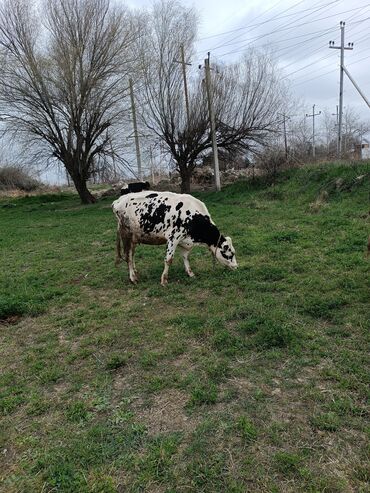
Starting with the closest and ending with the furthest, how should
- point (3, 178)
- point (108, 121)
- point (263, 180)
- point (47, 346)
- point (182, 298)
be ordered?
1. point (47, 346)
2. point (182, 298)
3. point (263, 180)
4. point (108, 121)
5. point (3, 178)

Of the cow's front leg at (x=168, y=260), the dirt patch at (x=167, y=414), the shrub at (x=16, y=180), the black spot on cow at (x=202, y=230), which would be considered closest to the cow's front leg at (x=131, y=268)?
the cow's front leg at (x=168, y=260)

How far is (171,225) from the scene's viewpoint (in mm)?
7371

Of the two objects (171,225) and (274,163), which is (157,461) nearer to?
(171,225)

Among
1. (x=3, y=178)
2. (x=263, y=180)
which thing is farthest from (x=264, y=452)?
(x=3, y=178)

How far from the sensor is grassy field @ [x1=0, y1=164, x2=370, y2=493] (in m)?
2.76

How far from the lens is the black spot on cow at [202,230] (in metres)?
7.36

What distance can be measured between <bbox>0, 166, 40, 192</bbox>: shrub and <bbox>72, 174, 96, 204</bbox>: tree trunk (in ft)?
55.1

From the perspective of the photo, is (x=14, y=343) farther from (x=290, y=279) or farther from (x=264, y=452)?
(x=290, y=279)

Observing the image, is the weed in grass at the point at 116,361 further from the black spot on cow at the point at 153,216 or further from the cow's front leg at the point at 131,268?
the black spot on cow at the point at 153,216

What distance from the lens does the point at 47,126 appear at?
23.2 meters

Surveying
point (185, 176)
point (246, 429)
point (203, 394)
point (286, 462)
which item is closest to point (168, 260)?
point (203, 394)

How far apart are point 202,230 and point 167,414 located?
4.38 m

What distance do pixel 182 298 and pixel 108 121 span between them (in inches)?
783

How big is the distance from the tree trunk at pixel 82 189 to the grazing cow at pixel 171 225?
18068mm
